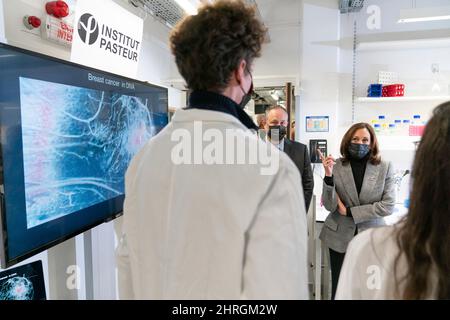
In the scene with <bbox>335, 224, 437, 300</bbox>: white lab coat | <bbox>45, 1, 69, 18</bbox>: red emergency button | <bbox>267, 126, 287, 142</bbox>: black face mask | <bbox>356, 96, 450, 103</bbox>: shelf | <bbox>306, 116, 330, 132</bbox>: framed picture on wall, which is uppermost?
<bbox>45, 1, 69, 18</bbox>: red emergency button

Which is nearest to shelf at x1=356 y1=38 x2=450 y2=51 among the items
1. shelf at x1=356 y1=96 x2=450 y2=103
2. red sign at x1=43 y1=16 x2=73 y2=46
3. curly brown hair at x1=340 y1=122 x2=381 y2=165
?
shelf at x1=356 y1=96 x2=450 y2=103

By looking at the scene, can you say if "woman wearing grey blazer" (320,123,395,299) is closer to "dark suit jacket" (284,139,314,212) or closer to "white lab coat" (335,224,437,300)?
"dark suit jacket" (284,139,314,212)

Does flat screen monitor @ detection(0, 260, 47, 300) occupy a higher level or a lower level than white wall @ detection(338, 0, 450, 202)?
lower

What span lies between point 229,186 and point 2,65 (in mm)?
891

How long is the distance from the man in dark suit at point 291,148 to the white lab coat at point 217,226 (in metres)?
1.69

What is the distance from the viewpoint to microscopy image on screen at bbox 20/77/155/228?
1125 millimetres

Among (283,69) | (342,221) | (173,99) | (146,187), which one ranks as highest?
(283,69)

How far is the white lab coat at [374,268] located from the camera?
28.0 inches

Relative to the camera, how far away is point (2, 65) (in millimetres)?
991

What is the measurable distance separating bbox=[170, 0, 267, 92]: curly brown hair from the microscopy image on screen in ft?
2.19
